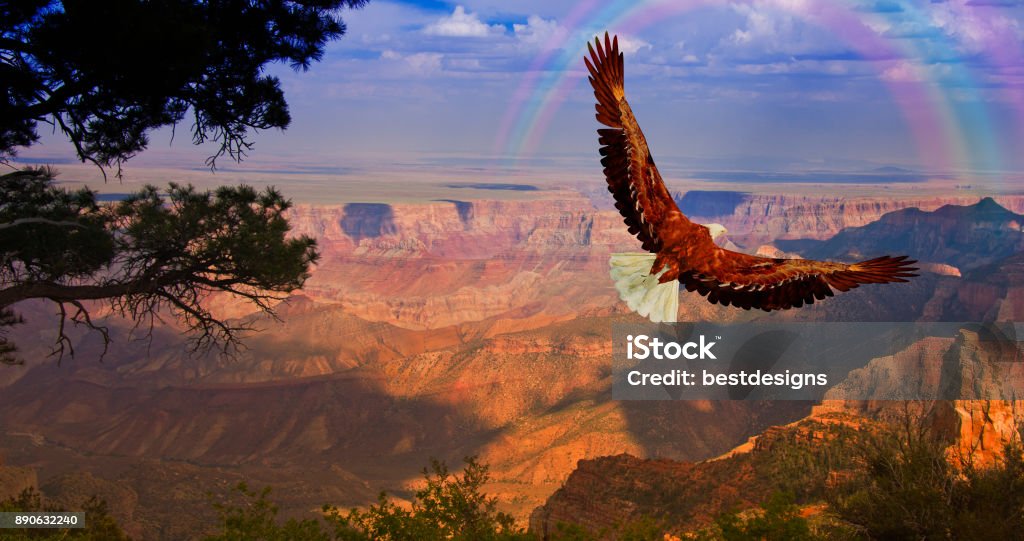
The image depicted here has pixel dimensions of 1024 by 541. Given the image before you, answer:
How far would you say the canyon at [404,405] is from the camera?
206ft

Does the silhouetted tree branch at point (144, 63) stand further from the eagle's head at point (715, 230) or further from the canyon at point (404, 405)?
the canyon at point (404, 405)

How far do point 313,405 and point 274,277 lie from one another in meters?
91.0

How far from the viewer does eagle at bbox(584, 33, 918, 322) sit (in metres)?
3.99

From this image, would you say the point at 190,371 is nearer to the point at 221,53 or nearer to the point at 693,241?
the point at 221,53

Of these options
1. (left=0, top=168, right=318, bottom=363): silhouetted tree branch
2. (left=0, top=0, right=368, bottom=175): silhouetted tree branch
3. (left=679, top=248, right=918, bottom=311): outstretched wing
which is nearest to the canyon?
(left=0, top=168, right=318, bottom=363): silhouetted tree branch

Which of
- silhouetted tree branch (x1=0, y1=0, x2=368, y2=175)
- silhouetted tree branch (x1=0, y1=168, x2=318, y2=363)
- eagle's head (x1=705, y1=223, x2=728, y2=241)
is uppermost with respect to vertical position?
silhouetted tree branch (x1=0, y1=0, x2=368, y2=175)

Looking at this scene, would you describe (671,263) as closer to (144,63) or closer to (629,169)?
(629,169)

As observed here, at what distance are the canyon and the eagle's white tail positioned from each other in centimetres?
2658

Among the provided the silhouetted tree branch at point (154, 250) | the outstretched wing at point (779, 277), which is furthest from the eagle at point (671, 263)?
the silhouetted tree branch at point (154, 250)

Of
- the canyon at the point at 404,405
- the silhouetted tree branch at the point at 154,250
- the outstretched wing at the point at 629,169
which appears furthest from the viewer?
the canyon at the point at 404,405

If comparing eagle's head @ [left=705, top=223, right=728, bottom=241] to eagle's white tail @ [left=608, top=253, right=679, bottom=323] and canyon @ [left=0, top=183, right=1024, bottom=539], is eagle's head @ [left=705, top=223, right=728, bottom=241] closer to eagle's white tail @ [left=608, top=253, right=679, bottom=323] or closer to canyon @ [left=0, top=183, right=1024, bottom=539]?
eagle's white tail @ [left=608, top=253, right=679, bottom=323]

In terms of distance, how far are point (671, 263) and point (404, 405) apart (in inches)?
4062

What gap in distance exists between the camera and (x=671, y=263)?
4.30 meters

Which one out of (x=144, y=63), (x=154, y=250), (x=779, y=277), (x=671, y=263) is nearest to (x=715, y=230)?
(x=671, y=263)
